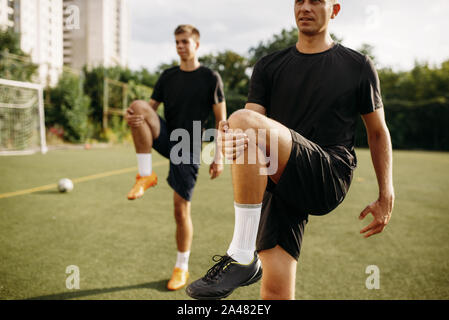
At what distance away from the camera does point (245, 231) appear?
170 cm

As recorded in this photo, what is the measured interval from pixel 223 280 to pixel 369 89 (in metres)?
1.35

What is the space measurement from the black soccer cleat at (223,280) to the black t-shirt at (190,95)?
2025mm

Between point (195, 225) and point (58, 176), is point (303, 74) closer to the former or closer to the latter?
point (195, 225)

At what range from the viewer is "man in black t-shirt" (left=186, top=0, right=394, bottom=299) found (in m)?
1.66

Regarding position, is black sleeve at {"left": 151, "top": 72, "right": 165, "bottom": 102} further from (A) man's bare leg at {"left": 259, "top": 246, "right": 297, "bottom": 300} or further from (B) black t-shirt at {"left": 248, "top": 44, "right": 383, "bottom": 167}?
(A) man's bare leg at {"left": 259, "top": 246, "right": 297, "bottom": 300}

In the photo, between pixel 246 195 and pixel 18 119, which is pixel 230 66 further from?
pixel 246 195

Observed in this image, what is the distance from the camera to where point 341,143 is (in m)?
1.97

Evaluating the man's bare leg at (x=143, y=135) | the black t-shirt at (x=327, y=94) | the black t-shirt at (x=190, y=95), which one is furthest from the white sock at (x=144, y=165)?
the black t-shirt at (x=327, y=94)

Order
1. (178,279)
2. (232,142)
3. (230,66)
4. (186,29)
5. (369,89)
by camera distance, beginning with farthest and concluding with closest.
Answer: (230,66), (186,29), (178,279), (369,89), (232,142)

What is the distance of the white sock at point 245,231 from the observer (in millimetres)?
1676

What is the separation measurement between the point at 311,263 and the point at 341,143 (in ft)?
7.04

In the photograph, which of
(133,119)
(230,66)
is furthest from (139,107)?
(230,66)
